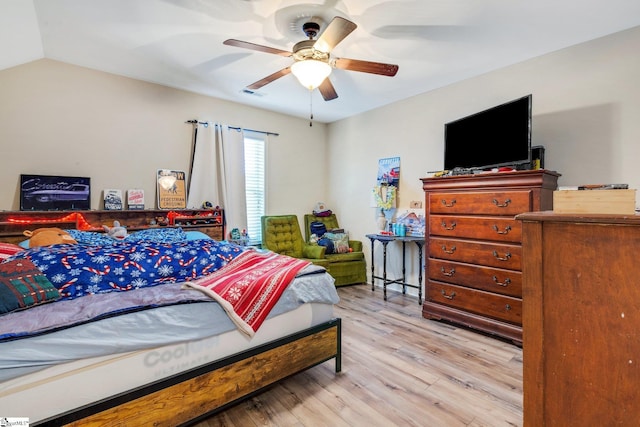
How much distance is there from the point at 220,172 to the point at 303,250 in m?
1.65

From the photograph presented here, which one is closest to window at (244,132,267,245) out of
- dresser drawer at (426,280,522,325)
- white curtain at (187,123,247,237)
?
white curtain at (187,123,247,237)

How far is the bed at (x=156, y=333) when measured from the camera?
123 centimetres

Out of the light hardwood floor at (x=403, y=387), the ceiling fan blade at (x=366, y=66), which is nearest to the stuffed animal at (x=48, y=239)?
the light hardwood floor at (x=403, y=387)

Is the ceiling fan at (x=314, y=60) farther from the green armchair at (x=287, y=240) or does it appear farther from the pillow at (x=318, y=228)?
the pillow at (x=318, y=228)

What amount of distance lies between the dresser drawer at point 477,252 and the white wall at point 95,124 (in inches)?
124

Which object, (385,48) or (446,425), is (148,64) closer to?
(385,48)

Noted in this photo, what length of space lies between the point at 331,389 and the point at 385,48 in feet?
9.46

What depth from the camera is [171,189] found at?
3.79 meters

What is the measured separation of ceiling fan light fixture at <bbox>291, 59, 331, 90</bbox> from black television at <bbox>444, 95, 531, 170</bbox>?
1.69 metres

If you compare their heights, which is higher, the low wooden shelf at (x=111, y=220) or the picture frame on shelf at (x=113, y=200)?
the picture frame on shelf at (x=113, y=200)

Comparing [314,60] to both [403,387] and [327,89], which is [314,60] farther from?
[403,387]

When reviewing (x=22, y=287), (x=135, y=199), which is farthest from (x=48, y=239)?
(x=135, y=199)

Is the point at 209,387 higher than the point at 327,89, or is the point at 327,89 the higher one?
the point at 327,89

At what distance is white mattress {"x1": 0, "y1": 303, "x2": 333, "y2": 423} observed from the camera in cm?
117
